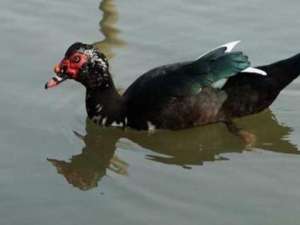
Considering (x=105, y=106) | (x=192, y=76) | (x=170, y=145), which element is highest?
(x=192, y=76)

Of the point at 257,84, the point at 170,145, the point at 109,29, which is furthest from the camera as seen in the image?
the point at 109,29

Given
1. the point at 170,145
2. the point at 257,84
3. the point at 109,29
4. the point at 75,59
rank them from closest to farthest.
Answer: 1. the point at 170,145
2. the point at 75,59
3. the point at 257,84
4. the point at 109,29

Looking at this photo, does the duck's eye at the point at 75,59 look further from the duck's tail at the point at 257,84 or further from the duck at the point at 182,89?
the duck's tail at the point at 257,84

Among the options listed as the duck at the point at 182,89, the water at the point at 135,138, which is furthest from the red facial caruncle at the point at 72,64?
the water at the point at 135,138

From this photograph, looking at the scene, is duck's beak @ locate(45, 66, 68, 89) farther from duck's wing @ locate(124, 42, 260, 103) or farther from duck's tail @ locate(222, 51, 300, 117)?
duck's tail @ locate(222, 51, 300, 117)

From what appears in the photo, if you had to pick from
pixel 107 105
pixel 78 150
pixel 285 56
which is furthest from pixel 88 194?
pixel 285 56

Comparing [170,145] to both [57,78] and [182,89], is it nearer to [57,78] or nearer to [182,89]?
[182,89]

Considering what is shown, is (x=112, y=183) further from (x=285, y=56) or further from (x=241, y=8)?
(x=241, y=8)

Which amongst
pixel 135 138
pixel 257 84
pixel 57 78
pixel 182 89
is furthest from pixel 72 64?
pixel 257 84

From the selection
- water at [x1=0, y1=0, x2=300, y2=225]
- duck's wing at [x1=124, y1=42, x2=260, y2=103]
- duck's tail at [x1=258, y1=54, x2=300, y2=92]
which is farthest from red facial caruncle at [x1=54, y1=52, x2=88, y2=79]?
duck's tail at [x1=258, y1=54, x2=300, y2=92]

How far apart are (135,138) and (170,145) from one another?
13.0 inches

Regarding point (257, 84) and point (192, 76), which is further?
point (257, 84)

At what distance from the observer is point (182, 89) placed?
24.0ft

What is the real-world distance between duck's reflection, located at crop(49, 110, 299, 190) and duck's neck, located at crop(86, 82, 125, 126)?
0.32ft
